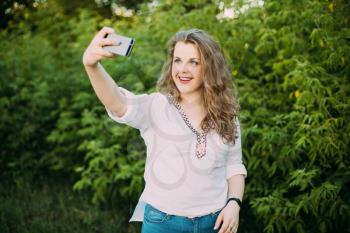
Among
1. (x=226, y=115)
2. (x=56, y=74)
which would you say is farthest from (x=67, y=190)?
(x=226, y=115)

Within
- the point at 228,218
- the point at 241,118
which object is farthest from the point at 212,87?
the point at 241,118

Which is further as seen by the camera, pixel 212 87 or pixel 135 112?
pixel 212 87

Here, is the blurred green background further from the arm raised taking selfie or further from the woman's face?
the arm raised taking selfie

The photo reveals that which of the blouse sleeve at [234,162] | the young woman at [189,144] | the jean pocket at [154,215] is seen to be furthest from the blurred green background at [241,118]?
the jean pocket at [154,215]

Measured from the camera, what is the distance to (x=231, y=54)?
13.0ft

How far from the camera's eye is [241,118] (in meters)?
3.64

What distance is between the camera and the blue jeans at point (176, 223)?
1868 millimetres

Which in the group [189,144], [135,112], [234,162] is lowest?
[234,162]

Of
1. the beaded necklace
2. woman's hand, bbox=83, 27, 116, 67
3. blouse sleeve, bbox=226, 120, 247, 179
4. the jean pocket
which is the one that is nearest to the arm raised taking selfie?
woman's hand, bbox=83, 27, 116, 67

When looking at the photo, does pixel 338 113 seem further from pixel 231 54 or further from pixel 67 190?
pixel 67 190

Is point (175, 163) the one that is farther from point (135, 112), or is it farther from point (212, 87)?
point (212, 87)

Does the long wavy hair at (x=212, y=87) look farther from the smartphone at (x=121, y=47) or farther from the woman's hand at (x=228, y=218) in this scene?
the smartphone at (x=121, y=47)

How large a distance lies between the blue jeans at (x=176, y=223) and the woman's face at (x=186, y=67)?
0.58 metres

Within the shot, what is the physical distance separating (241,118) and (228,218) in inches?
71.4
